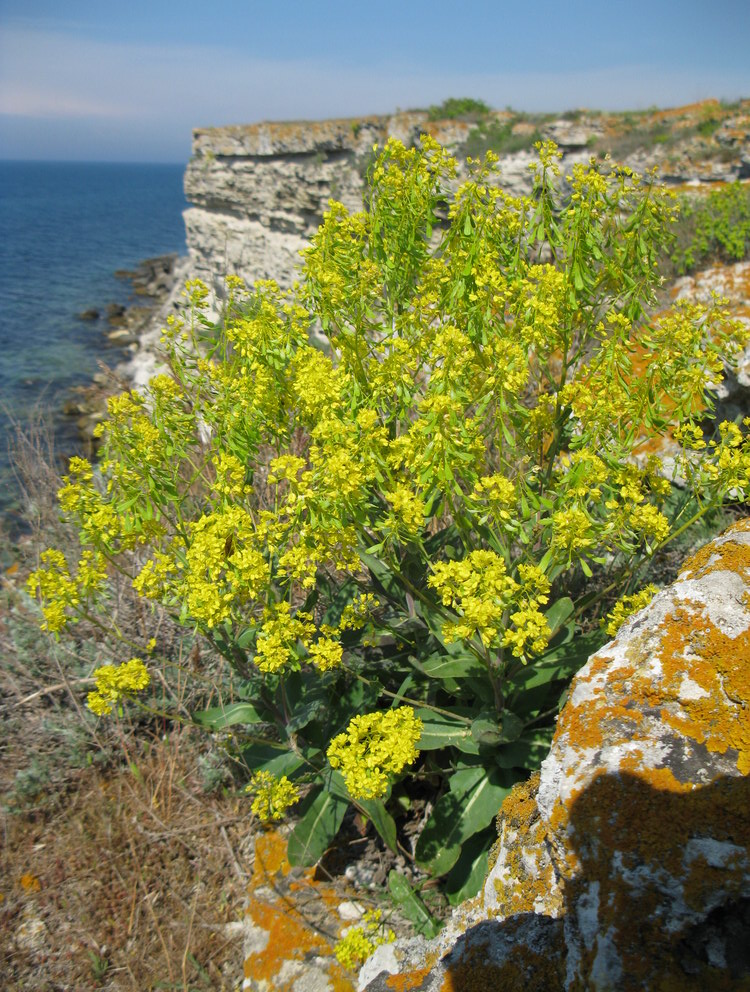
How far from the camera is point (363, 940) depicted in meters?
2.66

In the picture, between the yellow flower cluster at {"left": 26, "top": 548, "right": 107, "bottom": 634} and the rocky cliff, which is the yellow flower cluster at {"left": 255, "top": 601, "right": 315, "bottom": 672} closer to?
the yellow flower cluster at {"left": 26, "top": 548, "right": 107, "bottom": 634}

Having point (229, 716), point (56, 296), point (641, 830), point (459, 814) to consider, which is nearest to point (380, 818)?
point (459, 814)

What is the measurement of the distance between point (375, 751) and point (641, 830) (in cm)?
90

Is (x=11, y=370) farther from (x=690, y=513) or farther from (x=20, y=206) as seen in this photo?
(x=20, y=206)

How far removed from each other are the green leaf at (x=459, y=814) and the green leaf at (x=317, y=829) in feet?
1.51

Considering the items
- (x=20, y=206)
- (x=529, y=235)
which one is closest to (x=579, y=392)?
(x=529, y=235)

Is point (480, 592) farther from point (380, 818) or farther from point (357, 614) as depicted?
point (380, 818)

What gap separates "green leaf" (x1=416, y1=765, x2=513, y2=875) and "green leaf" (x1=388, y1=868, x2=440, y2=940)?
0.16 metres

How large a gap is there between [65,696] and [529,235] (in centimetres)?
418

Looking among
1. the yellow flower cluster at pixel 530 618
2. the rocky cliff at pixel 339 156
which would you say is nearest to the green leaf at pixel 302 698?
the yellow flower cluster at pixel 530 618

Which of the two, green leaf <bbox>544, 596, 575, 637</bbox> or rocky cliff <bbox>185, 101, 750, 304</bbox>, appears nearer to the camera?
green leaf <bbox>544, 596, 575, 637</bbox>

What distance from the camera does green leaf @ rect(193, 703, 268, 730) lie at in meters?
3.26

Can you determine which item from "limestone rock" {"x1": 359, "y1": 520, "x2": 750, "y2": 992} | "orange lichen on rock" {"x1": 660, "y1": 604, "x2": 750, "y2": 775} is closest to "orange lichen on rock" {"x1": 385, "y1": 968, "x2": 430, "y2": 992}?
"limestone rock" {"x1": 359, "y1": 520, "x2": 750, "y2": 992}

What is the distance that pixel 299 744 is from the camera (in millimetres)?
3225
